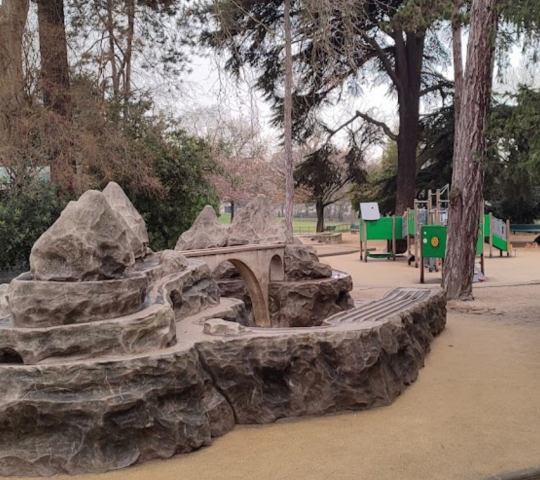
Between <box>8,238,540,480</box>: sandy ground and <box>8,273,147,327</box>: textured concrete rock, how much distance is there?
1.11 m

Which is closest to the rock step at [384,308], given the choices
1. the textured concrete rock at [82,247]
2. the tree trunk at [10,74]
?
the textured concrete rock at [82,247]

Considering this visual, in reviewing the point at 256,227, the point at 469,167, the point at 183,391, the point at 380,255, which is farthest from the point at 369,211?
the point at 183,391

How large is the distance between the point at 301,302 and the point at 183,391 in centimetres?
618

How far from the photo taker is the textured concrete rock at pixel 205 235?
1023 cm

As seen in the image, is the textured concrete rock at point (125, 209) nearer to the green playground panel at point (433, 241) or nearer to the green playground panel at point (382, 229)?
the green playground panel at point (433, 241)

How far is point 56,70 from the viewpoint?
11844 millimetres

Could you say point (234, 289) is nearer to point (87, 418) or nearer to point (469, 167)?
point (469, 167)

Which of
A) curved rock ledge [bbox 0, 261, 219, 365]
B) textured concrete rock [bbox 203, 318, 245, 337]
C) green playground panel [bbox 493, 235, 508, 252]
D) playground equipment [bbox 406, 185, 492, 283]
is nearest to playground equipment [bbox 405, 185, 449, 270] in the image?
playground equipment [bbox 406, 185, 492, 283]

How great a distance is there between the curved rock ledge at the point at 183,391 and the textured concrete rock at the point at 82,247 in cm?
71

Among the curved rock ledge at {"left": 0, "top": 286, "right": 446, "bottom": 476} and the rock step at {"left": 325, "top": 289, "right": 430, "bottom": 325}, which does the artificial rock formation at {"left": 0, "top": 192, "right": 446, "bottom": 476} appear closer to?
the curved rock ledge at {"left": 0, "top": 286, "right": 446, "bottom": 476}

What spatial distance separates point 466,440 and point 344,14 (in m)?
A: 10.7

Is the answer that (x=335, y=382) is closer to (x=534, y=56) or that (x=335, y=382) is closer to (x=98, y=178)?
(x=534, y=56)

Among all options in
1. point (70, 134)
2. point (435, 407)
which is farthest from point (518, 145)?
point (70, 134)

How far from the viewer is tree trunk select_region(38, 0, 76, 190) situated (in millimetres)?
11062
